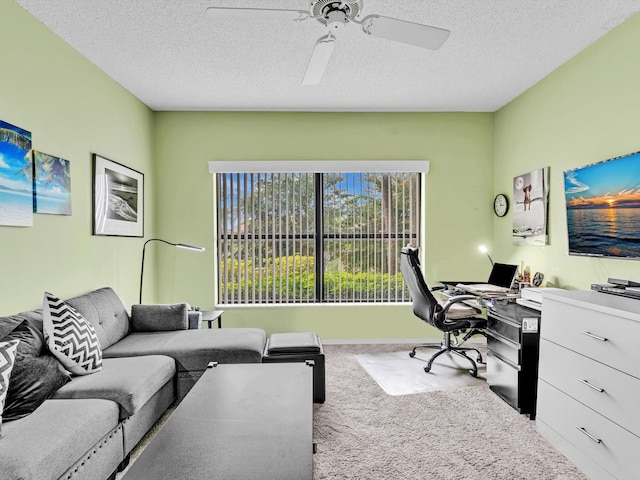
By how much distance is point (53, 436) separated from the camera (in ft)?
5.31

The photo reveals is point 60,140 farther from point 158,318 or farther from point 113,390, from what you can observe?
point 113,390

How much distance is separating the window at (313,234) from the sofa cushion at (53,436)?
2.75 meters

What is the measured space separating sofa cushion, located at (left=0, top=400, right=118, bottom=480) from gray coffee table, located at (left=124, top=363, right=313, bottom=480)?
1.18 feet

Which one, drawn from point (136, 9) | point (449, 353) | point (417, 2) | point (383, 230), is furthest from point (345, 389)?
point (136, 9)

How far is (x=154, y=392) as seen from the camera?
7.95 feet

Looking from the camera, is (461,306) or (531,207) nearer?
(531,207)

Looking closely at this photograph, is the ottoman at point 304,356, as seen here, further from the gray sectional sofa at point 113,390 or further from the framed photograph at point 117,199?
the framed photograph at point 117,199

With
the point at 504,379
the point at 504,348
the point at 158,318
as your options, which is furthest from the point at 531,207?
the point at 158,318

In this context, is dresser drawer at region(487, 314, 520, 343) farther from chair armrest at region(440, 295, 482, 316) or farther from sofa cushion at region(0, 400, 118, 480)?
sofa cushion at region(0, 400, 118, 480)

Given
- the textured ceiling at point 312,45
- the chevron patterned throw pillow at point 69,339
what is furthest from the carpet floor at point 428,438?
the textured ceiling at point 312,45

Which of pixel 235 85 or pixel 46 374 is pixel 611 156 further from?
pixel 46 374

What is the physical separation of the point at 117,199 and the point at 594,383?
12.7 ft

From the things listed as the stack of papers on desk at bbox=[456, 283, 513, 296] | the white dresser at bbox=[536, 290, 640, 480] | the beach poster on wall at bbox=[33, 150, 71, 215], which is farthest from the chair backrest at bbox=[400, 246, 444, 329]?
the beach poster on wall at bbox=[33, 150, 71, 215]

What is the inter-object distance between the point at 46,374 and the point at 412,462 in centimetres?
202
